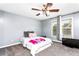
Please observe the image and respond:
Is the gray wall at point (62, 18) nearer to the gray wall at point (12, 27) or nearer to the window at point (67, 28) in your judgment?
the window at point (67, 28)

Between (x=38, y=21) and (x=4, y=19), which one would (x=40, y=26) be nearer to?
(x=38, y=21)

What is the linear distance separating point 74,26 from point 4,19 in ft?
14.4

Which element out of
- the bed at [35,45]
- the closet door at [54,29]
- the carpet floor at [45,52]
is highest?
the closet door at [54,29]

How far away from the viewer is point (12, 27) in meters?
3.92

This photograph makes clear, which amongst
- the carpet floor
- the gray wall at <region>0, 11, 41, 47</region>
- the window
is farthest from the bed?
the window

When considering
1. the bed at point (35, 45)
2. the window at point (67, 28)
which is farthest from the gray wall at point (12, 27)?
the window at point (67, 28)

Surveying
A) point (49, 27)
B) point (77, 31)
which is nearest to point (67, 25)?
point (77, 31)

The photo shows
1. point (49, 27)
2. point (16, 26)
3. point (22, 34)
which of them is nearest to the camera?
point (16, 26)

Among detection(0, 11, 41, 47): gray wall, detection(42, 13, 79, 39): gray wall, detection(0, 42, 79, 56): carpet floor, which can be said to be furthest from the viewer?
detection(42, 13, 79, 39): gray wall

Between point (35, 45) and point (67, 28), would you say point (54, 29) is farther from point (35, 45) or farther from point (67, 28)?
point (35, 45)

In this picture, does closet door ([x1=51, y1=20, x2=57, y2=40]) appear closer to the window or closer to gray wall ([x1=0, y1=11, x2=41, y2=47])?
the window

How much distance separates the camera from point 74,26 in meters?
3.91

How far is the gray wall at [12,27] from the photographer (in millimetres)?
3484

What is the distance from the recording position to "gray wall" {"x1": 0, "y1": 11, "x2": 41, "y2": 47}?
11.4ft
